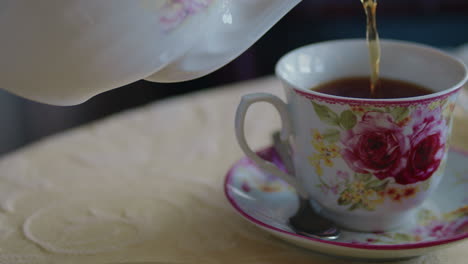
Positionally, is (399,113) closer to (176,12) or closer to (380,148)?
(380,148)

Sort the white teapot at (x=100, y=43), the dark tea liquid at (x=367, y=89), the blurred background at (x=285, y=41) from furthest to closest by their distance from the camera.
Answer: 1. the blurred background at (x=285, y=41)
2. the dark tea liquid at (x=367, y=89)
3. the white teapot at (x=100, y=43)

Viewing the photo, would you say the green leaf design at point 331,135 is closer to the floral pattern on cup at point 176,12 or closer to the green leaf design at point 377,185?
the green leaf design at point 377,185

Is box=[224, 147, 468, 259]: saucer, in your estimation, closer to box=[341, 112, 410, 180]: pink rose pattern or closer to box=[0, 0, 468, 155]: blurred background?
box=[341, 112, 410, 180]: pink rose pattern

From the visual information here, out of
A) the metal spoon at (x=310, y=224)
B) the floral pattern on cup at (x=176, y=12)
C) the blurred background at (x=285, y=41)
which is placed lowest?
the blurred background at (x=285, y=41)

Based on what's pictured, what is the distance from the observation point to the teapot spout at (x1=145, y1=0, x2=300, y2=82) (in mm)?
490

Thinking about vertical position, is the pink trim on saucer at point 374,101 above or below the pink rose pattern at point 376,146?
above

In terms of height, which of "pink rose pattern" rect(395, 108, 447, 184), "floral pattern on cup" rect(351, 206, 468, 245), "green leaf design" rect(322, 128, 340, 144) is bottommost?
"floral pattern on cup" rect(351, 206, 468, 245)

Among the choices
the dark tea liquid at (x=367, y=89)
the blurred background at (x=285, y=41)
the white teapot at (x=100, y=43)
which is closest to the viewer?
the white teapot at (x=100, y=43)

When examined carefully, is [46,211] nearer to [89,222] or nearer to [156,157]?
[89,222]

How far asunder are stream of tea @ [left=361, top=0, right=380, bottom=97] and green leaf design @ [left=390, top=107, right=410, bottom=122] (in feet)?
0.33

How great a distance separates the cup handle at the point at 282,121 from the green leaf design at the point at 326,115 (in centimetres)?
6

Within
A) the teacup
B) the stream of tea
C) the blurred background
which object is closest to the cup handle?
the teacup

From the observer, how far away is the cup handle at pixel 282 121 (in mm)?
617

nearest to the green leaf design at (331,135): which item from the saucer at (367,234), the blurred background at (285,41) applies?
the saucer at (367,234)
